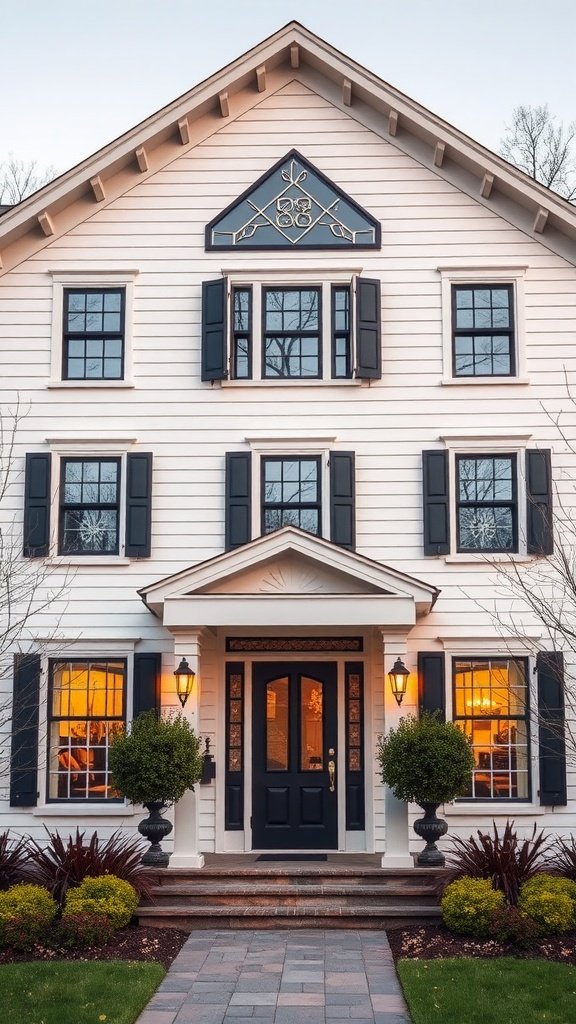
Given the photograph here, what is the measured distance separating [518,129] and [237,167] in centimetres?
1428

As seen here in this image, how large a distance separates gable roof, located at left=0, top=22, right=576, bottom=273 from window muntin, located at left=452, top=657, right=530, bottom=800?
549 centimetres

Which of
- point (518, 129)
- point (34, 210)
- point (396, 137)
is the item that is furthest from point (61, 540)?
point (518, 129)

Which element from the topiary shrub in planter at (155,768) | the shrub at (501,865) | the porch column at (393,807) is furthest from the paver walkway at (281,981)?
the topiary shrub in planter at (155,768)

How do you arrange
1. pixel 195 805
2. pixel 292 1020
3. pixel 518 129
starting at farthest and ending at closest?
1. pixel 518 129
2. pixel 195 805
3. pixel 292 1020

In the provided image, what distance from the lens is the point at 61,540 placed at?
1494 centimetres

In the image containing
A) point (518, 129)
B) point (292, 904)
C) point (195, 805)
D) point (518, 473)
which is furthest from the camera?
point (518, 129)

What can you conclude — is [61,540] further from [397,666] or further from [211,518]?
[397,666]

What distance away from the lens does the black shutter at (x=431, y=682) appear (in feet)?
47.3

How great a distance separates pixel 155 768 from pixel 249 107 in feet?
29.1

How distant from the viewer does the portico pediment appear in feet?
43.7

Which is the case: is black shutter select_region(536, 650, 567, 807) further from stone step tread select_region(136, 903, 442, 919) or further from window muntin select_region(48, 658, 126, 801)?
window muntin select_region(48, 658, 126, 801)

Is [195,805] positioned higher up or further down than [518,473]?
further down

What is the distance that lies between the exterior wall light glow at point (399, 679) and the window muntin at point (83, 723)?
353 cm

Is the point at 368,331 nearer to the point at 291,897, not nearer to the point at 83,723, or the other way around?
the point at 83,723
